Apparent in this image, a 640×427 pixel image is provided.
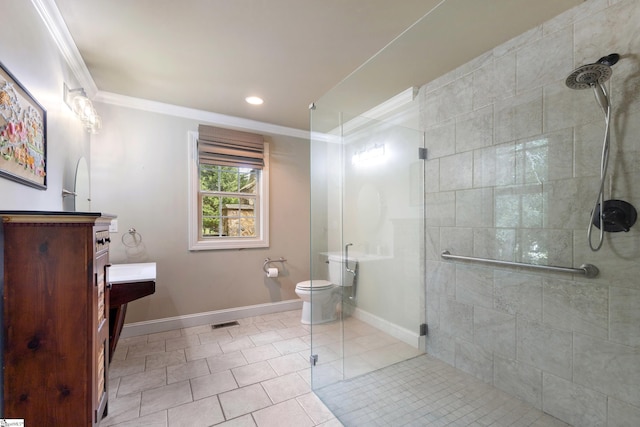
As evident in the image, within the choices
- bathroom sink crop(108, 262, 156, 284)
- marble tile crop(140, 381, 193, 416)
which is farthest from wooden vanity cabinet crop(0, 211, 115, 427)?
bathroom sink crop(108, 262, 156, 284)

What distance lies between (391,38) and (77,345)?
2408 mm

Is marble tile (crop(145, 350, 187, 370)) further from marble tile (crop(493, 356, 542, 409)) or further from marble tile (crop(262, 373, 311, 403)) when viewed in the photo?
marble tile (crop(493, 356, 542, 409))

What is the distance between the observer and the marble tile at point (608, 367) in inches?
53.4

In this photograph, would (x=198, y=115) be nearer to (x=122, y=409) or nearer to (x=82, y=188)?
(x=82, y=188)

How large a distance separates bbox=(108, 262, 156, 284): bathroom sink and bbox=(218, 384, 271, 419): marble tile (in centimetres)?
95

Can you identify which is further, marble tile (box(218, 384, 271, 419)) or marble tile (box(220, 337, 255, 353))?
marble tile (box(220, 337, 255, 353))

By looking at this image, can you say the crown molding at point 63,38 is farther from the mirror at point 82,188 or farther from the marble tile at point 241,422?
the marble tile at point 241,422

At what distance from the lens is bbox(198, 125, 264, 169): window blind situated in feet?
10.2

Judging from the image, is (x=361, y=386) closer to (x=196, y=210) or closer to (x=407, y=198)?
(x=407, y=198)

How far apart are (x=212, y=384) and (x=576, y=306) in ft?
7.59

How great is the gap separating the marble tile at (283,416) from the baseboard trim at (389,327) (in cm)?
105

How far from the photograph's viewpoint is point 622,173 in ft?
4.55

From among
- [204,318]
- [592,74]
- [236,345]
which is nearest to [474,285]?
[592,74]

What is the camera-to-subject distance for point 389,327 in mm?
2590
